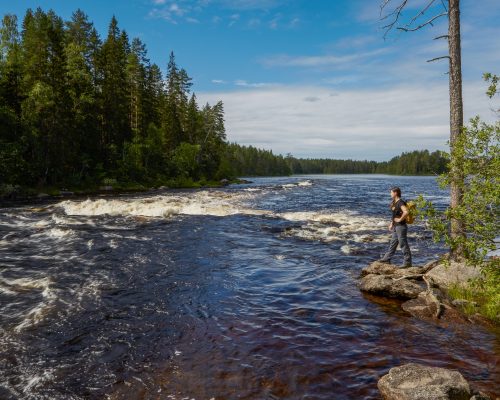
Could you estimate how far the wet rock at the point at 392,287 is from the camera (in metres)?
9.61

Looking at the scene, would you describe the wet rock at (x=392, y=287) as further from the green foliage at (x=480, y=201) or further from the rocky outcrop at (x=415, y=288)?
the green foliage at (x=480, y=201)

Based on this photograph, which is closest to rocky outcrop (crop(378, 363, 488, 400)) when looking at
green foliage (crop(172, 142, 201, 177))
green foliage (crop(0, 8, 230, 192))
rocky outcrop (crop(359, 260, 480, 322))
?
rocky outcrop (crop(359, 260, 480, 322))

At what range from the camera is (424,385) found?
16.4 ft

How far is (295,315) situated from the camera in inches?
340

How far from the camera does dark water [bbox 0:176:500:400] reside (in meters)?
5.76

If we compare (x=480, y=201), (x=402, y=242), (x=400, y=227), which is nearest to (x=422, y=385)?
(x=480, y=201)

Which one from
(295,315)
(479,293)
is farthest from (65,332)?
(479,293)

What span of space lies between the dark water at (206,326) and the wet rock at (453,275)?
173cm

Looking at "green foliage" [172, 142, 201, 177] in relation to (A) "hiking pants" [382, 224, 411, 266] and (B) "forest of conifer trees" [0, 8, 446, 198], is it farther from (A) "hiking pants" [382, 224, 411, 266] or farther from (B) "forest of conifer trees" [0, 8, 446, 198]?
(A) "hiking pants" [382, 224, 411, 266]

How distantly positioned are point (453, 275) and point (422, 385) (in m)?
6.04

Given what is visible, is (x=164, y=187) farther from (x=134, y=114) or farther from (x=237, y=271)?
(x=237, y=271)

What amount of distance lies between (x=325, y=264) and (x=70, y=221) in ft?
54.0

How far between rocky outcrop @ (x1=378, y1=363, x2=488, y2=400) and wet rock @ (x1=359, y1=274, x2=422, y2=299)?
4.35 meters

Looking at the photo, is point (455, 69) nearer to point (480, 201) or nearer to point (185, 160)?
point (480, 201)
